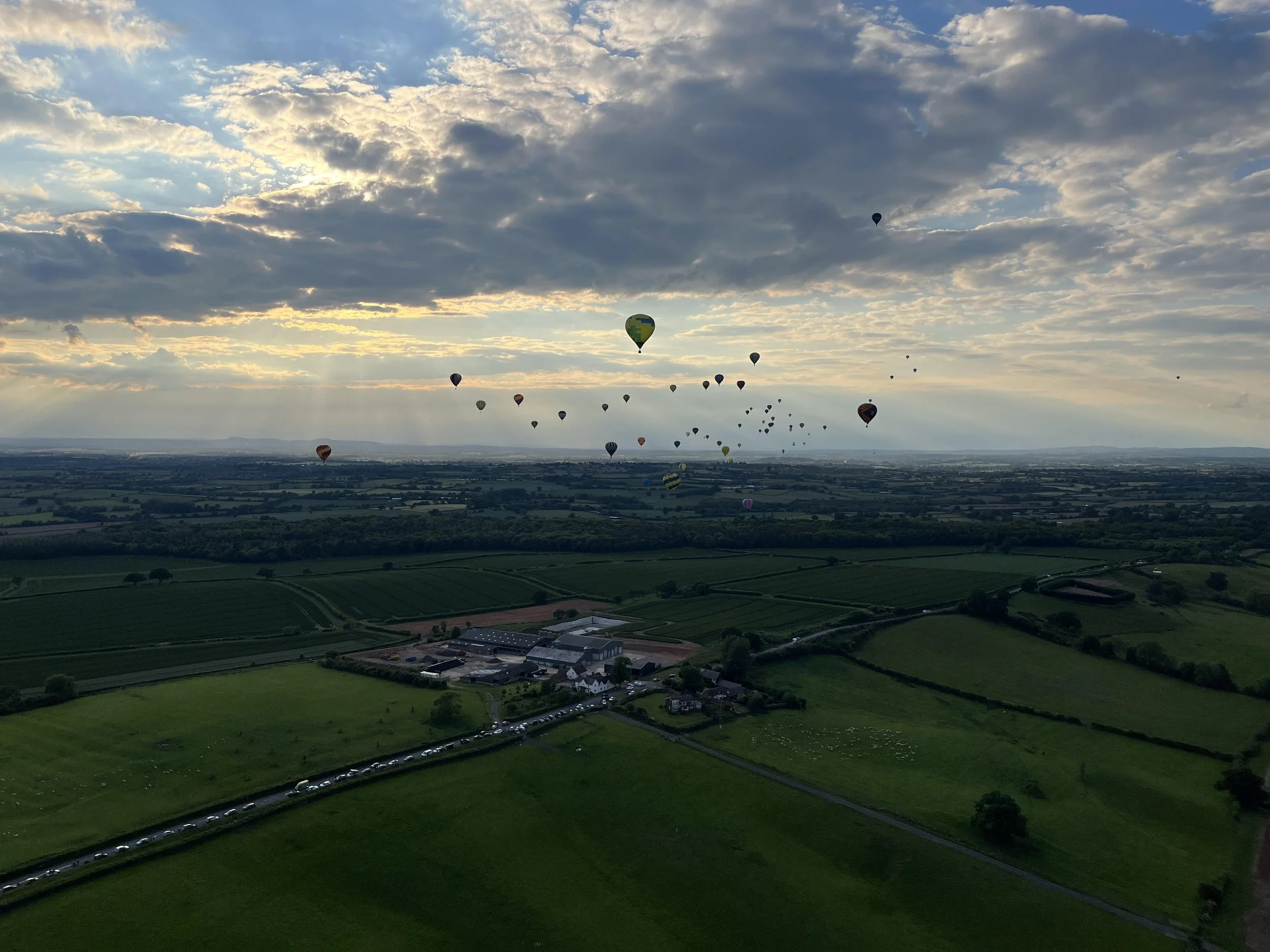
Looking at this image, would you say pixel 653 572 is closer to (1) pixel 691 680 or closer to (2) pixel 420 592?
(2) pixel 420 592

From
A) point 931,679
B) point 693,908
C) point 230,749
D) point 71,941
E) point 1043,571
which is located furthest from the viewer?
point 1043,571

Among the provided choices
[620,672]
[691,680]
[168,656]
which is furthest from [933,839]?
[168,656]

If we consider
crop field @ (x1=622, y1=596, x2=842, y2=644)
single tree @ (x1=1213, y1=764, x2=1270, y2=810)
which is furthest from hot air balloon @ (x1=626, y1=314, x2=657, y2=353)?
single tree @ (x1=1213, y1=764, x2=1270, y2=810)

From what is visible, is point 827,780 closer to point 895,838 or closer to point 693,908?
point 895,838

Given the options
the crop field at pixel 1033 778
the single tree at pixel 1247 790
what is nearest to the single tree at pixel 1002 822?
the crop field at pixel 1033 778

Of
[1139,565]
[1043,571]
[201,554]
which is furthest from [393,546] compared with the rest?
[1139,565]
